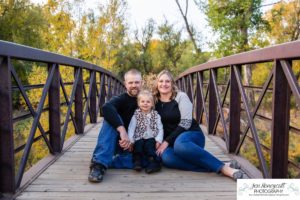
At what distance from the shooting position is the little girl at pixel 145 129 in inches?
124

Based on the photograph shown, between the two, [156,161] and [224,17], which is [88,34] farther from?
[156,161]

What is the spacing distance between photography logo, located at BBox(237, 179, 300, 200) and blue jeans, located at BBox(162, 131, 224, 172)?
925 millimetres

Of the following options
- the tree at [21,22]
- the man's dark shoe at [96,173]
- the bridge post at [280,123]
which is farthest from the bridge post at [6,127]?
the tree at [21,22]

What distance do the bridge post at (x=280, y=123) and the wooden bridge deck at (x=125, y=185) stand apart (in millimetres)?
351

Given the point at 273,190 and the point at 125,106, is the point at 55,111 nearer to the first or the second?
the point at 125,106

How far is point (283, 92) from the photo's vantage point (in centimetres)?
234

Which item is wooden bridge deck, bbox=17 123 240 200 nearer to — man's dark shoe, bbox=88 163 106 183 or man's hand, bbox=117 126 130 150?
man's dark shoe, bbox=88 163 106 183

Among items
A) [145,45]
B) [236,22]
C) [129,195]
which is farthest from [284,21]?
[129,195]

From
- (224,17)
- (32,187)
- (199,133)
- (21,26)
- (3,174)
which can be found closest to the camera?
(3,174)

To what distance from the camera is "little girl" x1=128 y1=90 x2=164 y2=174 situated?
3139 millimetres

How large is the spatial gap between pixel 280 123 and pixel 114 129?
4.57ft

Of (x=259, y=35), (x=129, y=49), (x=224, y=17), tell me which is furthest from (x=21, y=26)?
(x=259, y=35)

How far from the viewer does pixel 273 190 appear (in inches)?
74.8

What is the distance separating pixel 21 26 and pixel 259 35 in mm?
13270
